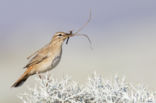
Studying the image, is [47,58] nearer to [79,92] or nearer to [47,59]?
[47,59]

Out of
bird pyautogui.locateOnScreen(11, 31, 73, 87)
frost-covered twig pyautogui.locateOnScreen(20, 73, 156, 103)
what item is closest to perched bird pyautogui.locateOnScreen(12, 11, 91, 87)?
bird pyautogui.locateOnScreen(11, 31, 73, 87)

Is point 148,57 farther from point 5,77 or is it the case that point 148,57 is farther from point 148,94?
point 148,94

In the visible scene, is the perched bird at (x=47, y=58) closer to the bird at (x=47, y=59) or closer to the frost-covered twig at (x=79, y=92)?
the bird at (x=47, y=59)

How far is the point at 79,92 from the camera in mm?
4332

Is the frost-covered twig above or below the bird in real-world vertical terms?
below

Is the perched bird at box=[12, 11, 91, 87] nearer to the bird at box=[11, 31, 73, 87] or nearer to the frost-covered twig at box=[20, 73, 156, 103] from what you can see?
the bird at box=[11, 31, 73, 87]

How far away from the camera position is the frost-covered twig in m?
4.25

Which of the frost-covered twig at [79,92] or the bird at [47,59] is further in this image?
the bird at [47,59]

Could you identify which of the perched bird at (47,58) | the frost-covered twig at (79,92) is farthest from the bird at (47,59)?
the frost-covered twig at (79,92)

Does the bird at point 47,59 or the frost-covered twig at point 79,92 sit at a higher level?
the bird at point 47,59

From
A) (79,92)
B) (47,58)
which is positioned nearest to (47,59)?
(47,58)

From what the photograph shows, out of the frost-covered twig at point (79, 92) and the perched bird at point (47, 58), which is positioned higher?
the perched bird at point (47, 58)

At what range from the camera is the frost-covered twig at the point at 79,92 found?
4.25 m

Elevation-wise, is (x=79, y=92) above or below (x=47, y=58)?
below
